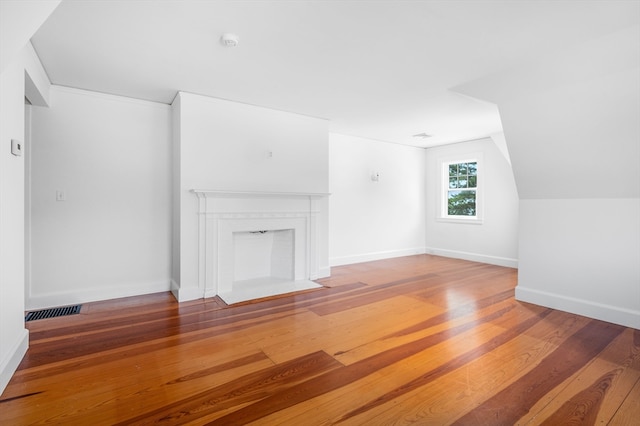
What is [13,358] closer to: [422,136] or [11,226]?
[11,226]

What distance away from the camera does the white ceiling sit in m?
2.07

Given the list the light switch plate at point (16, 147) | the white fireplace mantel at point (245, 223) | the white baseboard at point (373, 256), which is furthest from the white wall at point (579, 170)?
the light switch plate at point (16, 147)

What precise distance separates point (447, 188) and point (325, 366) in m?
5.54

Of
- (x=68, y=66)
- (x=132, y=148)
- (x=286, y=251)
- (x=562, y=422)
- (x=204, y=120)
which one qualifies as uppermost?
(x=68, y=66)

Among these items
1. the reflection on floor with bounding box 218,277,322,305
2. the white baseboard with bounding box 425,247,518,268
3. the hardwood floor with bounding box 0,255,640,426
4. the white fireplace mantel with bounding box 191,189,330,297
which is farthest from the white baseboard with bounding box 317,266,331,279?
the white baseboard with bounding box 425,247,518,268

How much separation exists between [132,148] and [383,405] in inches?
148

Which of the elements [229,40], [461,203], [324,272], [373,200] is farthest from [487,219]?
[229,40]

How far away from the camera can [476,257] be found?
6066mm

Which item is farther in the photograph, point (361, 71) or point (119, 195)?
point (119, 195)

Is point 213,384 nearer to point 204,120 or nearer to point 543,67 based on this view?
point 204,120

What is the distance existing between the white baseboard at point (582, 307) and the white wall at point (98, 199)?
4347 millimetres

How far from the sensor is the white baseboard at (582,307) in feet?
9.46

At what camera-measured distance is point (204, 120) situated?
12.1ft

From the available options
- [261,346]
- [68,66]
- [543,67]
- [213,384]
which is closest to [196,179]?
[68,66]
